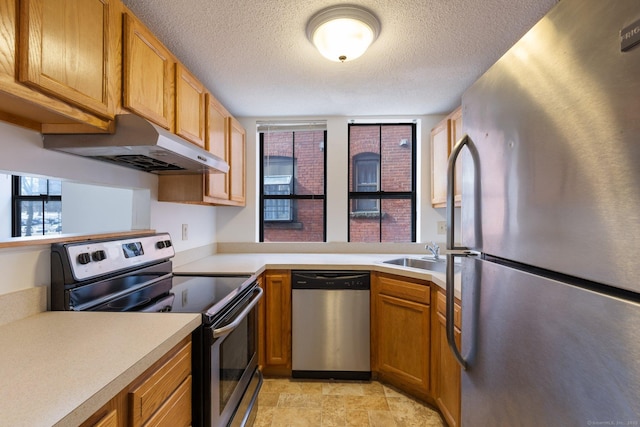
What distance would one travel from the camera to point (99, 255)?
1190 mm

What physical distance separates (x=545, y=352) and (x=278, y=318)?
179 cm

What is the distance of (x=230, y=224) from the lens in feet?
9.24

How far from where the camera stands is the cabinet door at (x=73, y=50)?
0.79 meters

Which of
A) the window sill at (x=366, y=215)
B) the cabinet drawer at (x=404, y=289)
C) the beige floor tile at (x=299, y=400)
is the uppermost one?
the window sill at (x=366, y=215)

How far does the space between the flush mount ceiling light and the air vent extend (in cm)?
104

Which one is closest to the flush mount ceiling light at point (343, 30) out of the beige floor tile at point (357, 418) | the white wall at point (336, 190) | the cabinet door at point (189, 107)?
the cabinet door at point (189, 107)

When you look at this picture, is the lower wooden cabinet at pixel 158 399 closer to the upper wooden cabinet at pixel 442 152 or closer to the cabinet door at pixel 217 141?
the cabinet door at pixel 217 141

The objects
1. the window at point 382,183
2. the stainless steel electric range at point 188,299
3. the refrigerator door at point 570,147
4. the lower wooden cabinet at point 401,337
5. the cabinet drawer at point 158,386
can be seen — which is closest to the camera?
the refrigerator door at point 570,147

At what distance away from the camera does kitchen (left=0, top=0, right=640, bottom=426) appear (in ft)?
3.33

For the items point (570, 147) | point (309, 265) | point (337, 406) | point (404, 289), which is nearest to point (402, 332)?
point (404, 289)

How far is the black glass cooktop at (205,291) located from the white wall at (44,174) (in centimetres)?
47

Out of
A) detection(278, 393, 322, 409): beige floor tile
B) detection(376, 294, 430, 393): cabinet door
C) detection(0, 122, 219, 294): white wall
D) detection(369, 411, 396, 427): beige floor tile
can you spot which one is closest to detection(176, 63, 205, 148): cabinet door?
detection(0, 122, 219, 294): white wall

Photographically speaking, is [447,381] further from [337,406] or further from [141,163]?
[141,163]

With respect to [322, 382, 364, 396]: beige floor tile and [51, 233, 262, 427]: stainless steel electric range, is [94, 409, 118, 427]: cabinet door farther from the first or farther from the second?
[322, 382, 364, 396]: beige floor tile
